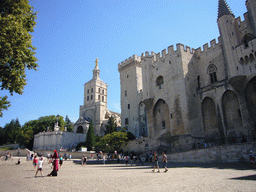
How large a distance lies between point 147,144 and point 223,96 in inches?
537

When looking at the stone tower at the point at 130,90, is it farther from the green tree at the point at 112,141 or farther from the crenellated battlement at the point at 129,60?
the green tree at the point at 112,141

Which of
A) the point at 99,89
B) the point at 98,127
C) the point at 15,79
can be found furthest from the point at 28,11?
the point at 99,89

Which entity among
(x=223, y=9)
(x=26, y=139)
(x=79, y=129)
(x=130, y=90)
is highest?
(x=223, y=9)

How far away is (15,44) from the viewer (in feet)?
33.6

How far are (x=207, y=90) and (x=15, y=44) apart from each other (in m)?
23.7

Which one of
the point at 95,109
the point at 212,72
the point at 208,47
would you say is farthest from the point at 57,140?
the point at 208,47

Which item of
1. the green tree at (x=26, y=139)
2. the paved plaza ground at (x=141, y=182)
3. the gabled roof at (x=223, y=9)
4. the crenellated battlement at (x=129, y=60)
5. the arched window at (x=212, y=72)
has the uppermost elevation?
the crenellated battlement at (x=129, y=60)

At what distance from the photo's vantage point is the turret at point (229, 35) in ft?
76.0

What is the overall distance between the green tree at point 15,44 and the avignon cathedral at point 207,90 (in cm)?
1951

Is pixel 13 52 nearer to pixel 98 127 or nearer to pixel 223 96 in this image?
pixel 223 96

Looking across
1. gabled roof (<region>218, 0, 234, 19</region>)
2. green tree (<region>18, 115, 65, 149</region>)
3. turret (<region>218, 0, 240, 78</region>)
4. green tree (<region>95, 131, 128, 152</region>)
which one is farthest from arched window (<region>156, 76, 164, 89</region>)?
green tree (<region>18, 115, 65, 149</region>)

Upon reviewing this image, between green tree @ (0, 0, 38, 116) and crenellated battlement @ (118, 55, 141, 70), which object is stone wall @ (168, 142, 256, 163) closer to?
green tree @ (0, 0, 38, 116)

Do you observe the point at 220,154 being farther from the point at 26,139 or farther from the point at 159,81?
the point at 26,139

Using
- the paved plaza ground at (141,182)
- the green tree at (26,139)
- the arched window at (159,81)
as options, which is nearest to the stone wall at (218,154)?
the paved plaza ground at (141,182)
